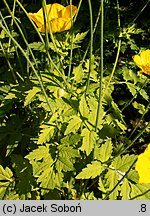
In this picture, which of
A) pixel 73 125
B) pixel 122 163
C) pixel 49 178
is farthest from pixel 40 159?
pixel 122 163

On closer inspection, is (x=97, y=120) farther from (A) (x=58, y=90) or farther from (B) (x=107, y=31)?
(B) (x=107, y=31)

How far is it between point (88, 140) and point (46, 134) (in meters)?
0.18

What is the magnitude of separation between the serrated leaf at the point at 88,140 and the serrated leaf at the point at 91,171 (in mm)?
81

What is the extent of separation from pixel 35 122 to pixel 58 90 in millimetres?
333

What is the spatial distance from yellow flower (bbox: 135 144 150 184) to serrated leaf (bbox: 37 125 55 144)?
45cm

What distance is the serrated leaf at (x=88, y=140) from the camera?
204 centimetres

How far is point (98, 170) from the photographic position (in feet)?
6.83

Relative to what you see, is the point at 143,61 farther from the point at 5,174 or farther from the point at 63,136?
the point at 5,174

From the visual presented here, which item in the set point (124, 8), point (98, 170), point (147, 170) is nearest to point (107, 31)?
point (124, 8)

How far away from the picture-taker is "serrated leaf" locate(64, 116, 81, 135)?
2.07 m

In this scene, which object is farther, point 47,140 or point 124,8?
point 124,8

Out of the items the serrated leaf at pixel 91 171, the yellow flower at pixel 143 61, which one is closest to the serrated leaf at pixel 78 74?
the yellow flower at pixel 143 61

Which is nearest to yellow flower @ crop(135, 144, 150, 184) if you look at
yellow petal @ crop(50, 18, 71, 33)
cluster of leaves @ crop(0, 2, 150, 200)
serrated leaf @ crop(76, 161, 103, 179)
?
cluster of leaves @ crop(0, 2, 150, 200)

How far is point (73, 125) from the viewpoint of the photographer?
6.83ft
